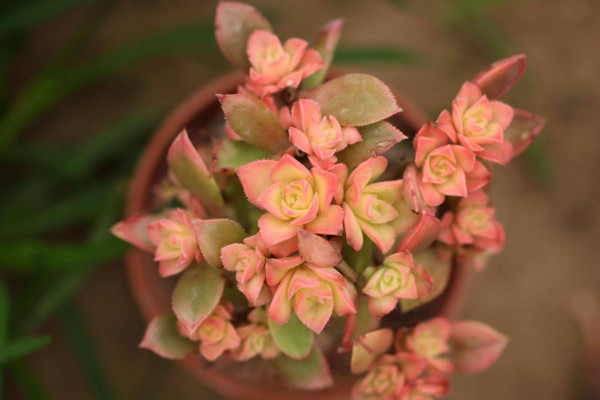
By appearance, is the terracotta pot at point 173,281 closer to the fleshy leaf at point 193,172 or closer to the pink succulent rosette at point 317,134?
the fleshy leaf at point 193,172

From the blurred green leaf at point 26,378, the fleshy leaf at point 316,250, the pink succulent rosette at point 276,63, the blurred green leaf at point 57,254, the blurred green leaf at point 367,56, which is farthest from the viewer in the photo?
the blurred green leaf at point 367,56

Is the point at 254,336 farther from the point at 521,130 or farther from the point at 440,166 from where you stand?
the point at 521,130

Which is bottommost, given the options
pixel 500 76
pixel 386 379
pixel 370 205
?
pixel 386 379

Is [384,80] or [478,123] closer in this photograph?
[478,123]

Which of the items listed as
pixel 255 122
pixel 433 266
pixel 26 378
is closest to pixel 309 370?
pixel 433 266

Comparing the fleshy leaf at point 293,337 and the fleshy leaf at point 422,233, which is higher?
the fleshy leaf at point 422,233

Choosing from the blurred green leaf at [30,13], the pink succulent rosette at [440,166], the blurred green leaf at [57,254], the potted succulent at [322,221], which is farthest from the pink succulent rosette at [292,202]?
the blurred green leaf at [30,13]

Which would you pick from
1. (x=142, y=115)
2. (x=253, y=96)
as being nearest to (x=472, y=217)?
(x=253, y=96)
